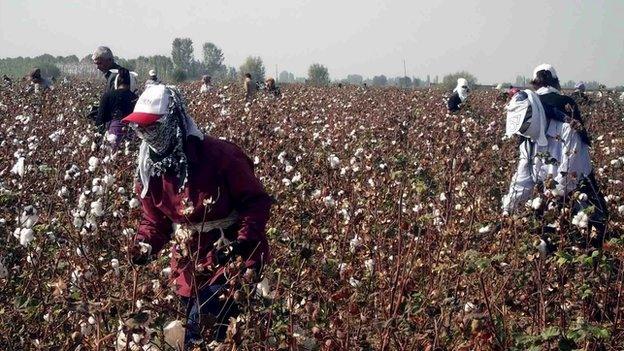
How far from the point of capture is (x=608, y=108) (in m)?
13.2

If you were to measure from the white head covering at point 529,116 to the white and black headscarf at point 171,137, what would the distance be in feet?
6.50

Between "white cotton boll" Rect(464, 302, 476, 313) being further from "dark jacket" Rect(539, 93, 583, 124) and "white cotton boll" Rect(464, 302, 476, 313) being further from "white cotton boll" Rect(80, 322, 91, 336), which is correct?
"dark jacket" Rect(539, 93, 583, 124)

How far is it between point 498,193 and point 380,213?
2.21ft

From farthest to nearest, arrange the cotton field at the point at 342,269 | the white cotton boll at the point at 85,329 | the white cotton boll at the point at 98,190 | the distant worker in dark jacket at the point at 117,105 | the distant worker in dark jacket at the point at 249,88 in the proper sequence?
the distant worker in dark jacket at the point at 249,88 → the distant worker in dark jacket at the point at 117,105 → the white cotton boll at the point at 98,190 → the white cotton boll at the point at 85,329 → the cotton field at the point at 342,269

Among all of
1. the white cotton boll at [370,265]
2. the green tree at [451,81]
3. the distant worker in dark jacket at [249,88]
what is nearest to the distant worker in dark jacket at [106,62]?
the white cotton boll at [370,265]

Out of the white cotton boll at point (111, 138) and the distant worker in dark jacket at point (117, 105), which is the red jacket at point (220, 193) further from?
the distant worker in dark jacket at point (117, 105)

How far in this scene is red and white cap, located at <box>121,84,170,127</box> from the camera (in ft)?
9.24

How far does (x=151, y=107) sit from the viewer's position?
112 inches

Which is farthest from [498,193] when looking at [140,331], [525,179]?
[140,331]

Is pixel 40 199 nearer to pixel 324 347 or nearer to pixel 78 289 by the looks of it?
pixel 78 289

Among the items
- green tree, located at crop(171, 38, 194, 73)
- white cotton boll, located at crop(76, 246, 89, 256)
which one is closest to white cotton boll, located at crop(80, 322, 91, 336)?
white cotton boll, located at crop(76, 246, 89, 256)

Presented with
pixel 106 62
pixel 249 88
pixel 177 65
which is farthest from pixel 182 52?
pixel 106 62

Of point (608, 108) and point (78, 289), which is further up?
point (78, 289)

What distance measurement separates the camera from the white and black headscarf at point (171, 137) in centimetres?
288
